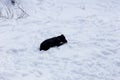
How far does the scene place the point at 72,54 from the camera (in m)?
6.26

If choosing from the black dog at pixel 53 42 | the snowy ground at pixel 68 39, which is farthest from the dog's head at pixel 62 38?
the snowy ground at pixel 68 39

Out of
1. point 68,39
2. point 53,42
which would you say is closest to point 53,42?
point 53,42

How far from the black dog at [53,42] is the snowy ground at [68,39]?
0.12 metres

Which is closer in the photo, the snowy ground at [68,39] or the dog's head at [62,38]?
the snowy ground at [68,39]

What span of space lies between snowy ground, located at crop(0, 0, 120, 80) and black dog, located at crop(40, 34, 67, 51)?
117 mm

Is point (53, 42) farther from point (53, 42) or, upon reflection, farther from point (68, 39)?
point (68, 39)

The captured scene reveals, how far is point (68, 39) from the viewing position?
6.86 metres

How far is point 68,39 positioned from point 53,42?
47 cm

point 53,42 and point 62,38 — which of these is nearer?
point 53,42

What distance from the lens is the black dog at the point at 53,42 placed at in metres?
6.44

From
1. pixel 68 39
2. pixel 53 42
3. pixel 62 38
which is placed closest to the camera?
pixel 53 42

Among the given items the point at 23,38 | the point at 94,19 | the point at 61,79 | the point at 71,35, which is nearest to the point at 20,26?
the point at 23,38

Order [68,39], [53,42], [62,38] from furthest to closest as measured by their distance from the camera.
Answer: [68,39]
[62,38]
[53,42]

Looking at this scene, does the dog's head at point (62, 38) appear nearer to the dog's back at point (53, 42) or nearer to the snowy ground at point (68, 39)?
the dog's back at point (53, 42)
